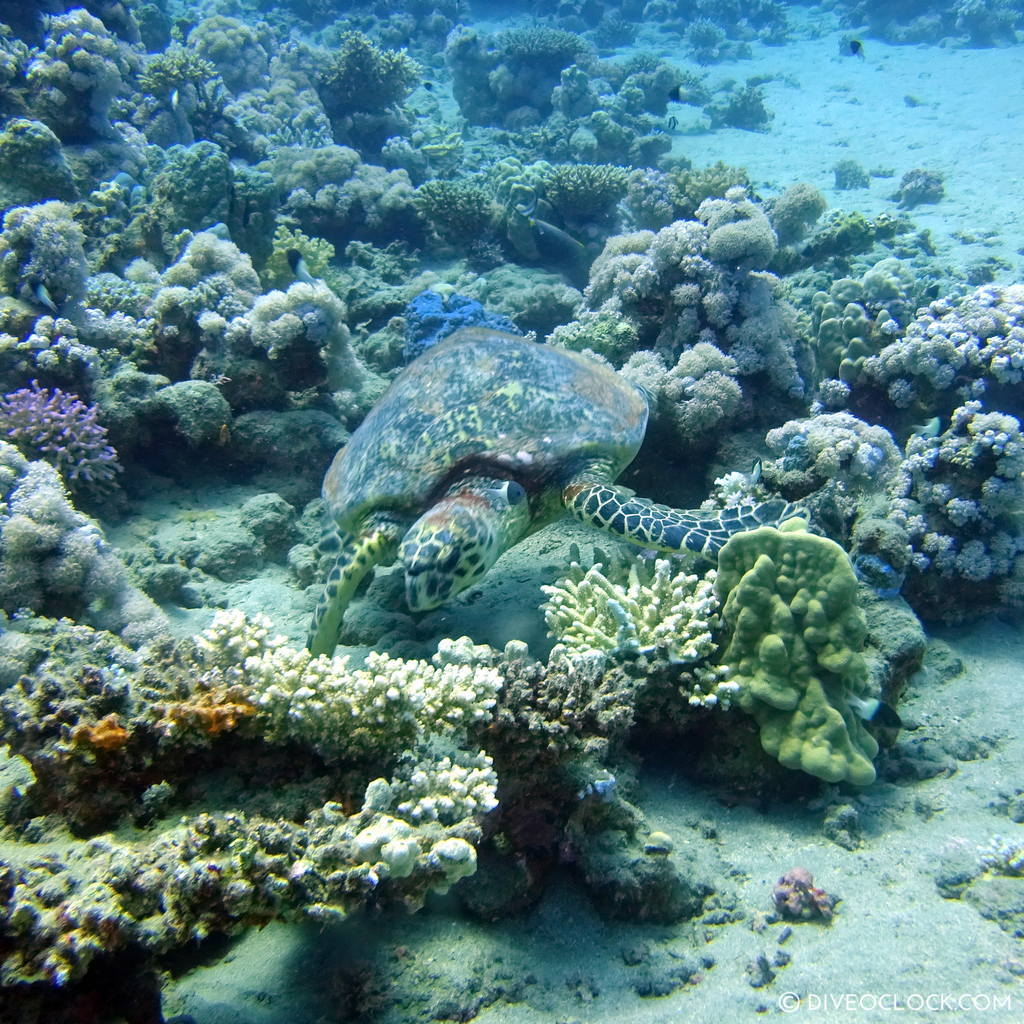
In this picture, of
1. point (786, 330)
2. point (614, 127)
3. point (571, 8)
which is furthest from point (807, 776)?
point (571, 8)

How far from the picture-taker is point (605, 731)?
299cm

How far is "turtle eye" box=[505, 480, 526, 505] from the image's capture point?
13.8 ft

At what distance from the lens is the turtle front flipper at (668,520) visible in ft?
12.6

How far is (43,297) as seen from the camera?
5.64m

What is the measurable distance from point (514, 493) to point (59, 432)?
3725 millimetres

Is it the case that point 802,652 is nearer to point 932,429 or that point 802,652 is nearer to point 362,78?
point 932,429

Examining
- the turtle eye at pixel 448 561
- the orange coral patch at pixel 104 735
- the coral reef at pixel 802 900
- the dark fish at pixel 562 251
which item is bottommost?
the coral reef at pixel 802 900

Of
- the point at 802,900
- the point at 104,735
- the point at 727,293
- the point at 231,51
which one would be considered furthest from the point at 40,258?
the point at 231,51

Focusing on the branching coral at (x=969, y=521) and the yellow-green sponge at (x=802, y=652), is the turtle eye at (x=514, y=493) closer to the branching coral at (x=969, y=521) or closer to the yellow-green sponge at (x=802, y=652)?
the yellow-green sponge at (x=802, y=652)

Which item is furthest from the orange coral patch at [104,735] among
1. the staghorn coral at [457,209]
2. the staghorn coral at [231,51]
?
the staghorn coral at [231,51]

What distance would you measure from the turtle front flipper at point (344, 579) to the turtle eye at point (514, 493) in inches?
32.7

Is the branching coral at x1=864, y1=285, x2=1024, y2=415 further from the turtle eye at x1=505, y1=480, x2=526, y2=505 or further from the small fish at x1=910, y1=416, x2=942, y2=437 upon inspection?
the turtle eye at x1=505, y1=480, x2=526, y2=505

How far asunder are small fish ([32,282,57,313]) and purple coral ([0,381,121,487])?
2.93ft

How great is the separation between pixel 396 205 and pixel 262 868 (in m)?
10.7
